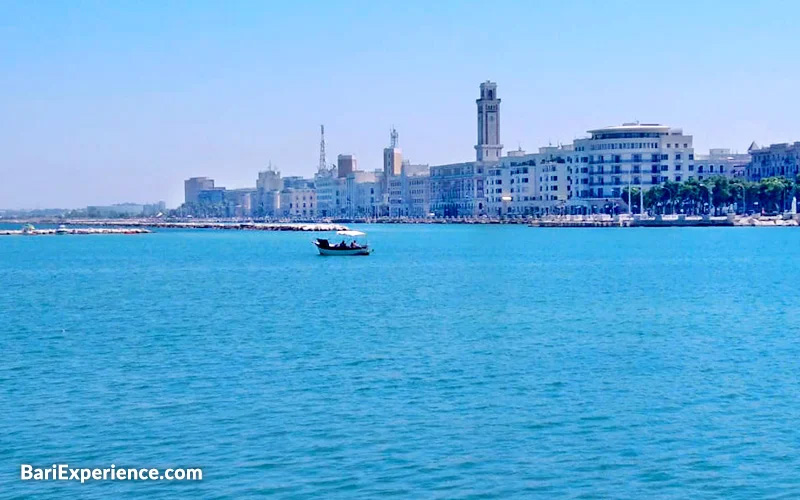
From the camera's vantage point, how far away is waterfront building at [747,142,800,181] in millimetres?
170500

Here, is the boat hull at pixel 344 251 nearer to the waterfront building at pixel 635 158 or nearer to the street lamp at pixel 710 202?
the street lamp at pixel 710 202

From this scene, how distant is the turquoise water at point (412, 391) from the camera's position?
63.0ft

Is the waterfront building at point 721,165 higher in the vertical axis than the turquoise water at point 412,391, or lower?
higher

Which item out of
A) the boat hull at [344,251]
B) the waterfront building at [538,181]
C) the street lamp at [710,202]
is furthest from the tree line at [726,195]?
the boat hull at [344,251]

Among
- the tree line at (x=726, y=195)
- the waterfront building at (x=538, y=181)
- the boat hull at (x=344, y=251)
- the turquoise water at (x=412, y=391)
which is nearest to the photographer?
the turquoise water at (x=412, y=391)

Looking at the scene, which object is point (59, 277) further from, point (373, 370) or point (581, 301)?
point (373, 370)

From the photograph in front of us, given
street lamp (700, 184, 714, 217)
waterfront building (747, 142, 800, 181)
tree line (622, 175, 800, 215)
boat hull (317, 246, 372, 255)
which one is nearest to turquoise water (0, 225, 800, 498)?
boat hull (317, 246, 372, 255)

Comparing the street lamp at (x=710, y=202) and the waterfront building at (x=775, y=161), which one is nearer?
the street lamp at (x=710, y=202)

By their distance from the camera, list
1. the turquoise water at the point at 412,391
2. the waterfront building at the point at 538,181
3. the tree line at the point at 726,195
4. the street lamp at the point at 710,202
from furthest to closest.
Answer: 1. the waterfront building at the point at 538,181
2. the street lamp at the point at 710,202
3. the tree line at the point at 726,195
4. the turquoise water at the point at 412,391

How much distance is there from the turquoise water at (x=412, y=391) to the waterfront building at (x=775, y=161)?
123 m

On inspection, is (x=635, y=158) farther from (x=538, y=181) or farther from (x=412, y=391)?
(x=412, y=391)

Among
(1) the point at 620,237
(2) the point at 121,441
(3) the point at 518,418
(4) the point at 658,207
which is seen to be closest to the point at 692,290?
(3) the point at 518,418

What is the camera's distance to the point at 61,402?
963 inches

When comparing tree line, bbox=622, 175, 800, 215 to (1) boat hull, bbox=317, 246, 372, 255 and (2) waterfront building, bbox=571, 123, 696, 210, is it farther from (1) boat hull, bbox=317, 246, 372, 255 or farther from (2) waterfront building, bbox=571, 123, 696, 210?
(1) boat hull, bbox=317, 246, 372, 255
